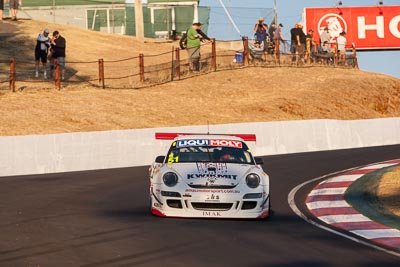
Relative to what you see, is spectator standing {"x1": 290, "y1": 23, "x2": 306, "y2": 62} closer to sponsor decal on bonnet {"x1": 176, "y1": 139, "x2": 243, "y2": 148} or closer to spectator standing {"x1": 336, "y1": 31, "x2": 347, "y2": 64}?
spectator standing {"x1": 336, "y1": 31, "x2": 347, "y2": 64}

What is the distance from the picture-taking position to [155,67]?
42594mm

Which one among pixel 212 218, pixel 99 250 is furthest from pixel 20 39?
pixel 99 250

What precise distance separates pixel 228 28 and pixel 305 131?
2388 cm

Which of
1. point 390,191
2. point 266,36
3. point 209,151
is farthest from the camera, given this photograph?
point 266,36

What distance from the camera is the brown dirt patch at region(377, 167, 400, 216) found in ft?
56.1

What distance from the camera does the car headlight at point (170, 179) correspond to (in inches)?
591

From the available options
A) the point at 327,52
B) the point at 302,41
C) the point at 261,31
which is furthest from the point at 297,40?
the point at 327,52

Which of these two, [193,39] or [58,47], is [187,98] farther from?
[58,47]

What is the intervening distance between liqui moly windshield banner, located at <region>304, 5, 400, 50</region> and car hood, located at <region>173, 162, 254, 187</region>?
174 feet

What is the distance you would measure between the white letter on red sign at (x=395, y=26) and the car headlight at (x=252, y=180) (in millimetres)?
55249

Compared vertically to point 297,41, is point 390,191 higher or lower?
lower

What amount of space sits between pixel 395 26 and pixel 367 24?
1.82 metres

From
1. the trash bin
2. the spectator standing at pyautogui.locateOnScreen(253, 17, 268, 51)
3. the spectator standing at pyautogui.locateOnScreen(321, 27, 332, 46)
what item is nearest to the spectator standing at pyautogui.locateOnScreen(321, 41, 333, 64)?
the spectator standing at pyautogui.locateOnScreen(321, 27, 332, 46)

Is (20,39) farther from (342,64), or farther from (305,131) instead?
(305,131)
